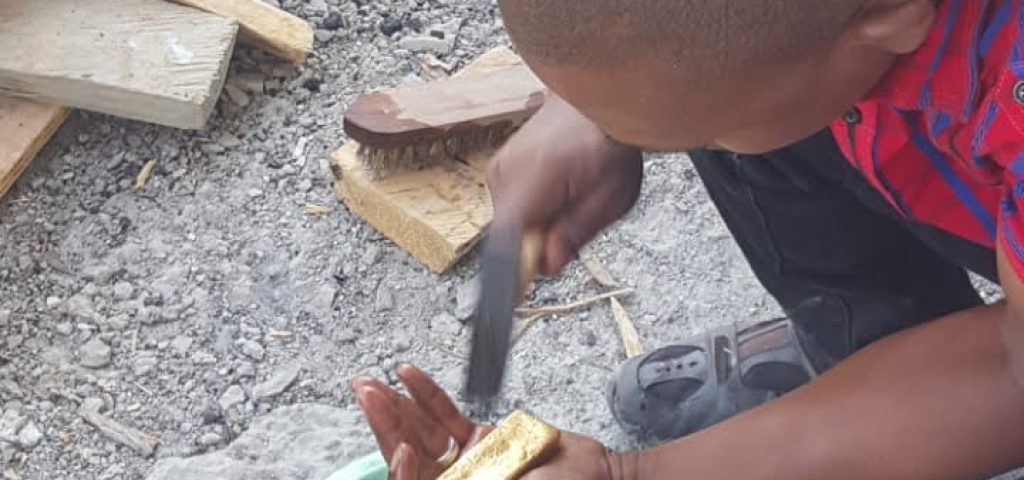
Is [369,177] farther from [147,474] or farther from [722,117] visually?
[722,117]

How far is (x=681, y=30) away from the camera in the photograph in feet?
2.95

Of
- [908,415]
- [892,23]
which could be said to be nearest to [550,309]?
[908,415]

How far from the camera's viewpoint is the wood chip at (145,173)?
1908 mm

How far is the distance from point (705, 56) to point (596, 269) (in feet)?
3.06

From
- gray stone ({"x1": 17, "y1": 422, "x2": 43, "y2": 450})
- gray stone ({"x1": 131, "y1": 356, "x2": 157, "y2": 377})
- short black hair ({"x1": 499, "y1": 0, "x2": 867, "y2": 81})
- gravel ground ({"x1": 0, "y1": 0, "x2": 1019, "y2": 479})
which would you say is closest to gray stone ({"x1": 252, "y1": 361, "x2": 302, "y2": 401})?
gravel ground ({"x1": 0, "y1": 0, "x2": 1019, "y2": 479})

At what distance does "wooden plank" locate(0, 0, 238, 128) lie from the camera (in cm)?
191

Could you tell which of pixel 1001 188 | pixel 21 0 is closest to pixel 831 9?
pixel 1001 188

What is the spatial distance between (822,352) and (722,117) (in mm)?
600

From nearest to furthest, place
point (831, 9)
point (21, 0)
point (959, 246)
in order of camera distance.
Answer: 1. point (831, 9)
2. point (959, 246)
3. point (21, 0)

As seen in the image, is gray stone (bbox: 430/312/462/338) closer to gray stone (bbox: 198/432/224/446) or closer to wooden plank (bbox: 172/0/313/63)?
gray stone (bbox: 198/432/224/446)

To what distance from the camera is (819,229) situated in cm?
139

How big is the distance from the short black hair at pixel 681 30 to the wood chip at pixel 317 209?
0.98m

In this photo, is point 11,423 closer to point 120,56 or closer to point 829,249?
point 120,56

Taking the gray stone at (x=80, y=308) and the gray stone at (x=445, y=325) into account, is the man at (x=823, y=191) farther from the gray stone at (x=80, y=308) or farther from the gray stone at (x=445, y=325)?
the gray stone at (x=80, y=308)
